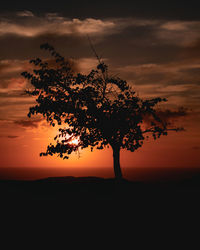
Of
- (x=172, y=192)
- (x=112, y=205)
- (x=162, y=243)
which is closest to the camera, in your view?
(x=162, y=243)

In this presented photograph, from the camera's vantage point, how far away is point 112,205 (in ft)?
87.3

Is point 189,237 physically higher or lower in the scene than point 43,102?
lower

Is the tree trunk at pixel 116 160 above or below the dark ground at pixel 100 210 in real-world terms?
above

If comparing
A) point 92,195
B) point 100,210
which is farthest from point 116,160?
point 100,210

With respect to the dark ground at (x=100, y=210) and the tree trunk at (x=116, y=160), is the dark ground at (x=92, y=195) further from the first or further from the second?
the tree trunk at (x=116, y=160)

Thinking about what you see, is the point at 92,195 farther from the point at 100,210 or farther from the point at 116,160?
the point at 116,160

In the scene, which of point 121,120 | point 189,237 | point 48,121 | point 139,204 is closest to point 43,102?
point 48,121

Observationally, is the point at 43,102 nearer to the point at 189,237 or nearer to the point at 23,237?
the point at 23,237

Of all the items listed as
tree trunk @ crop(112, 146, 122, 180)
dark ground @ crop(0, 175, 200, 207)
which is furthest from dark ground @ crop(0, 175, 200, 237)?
tree trunk @ crop(112, 146, 122, 180)

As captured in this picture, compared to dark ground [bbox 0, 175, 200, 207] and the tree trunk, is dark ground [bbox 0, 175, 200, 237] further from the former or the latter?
the tree trunk

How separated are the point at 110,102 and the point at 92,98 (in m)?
2.01

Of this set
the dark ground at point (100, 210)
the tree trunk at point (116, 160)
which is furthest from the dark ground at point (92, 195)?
the tree trunk at point (116, 160)

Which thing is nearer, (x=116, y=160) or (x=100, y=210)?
(x=100, y=210)

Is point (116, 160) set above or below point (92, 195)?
above
